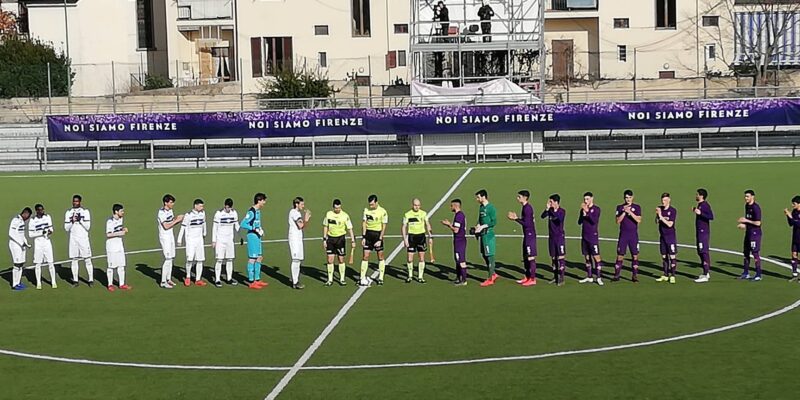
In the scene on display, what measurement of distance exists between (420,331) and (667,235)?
19.8 ft

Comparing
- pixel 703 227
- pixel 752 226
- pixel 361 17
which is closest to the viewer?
pixel 752 226

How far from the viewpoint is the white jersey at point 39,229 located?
23094 mm

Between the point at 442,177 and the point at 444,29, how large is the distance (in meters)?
16.1

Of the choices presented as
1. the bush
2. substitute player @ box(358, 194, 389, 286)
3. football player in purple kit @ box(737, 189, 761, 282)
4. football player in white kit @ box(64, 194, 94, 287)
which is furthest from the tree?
football player in purple kit @ box(737, 189, 761, 282)

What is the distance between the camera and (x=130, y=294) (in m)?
22.7

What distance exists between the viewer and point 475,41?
182 ft

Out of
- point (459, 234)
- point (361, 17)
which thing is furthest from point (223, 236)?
point (361, 17)

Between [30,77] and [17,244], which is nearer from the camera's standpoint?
[17,244]

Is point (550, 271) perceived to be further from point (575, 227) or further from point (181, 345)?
point (181, 345)

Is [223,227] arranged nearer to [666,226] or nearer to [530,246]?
[530,246]

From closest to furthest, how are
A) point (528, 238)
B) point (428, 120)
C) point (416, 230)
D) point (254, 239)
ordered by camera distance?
point (528, 238) < point (416, 230) < point (254, 239) < point (428, 120)

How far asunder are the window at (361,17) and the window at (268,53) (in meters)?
3.85

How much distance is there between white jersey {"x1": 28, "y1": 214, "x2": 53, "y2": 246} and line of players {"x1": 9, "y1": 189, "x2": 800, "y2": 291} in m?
0.02

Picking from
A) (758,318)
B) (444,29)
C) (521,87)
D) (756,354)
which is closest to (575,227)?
(758,318)
